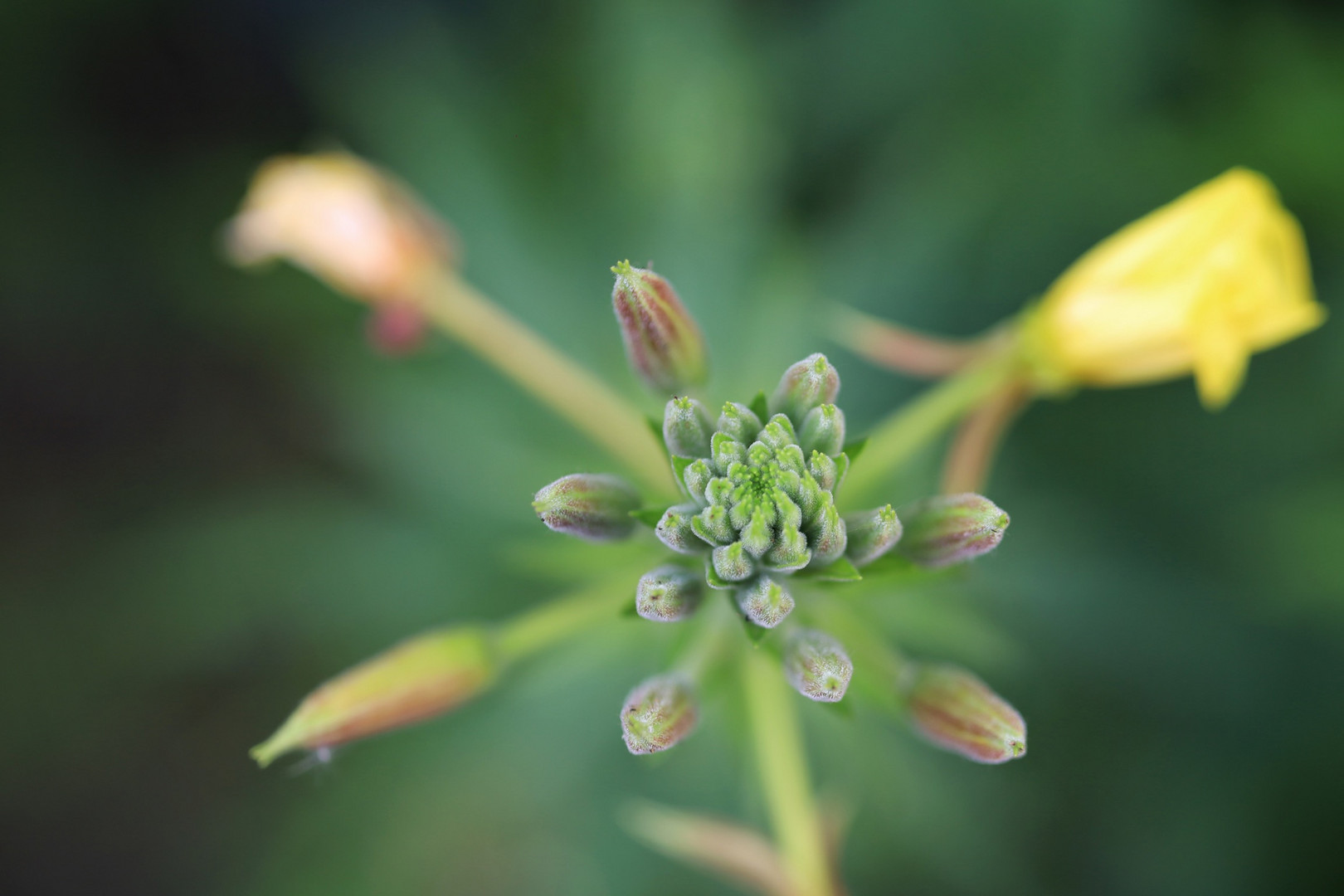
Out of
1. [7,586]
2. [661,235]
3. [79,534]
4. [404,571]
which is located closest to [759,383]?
[661,235]

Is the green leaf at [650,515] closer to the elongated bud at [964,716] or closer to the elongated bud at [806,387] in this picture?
the elongated bud at [806,387]

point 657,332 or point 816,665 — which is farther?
point 657,332

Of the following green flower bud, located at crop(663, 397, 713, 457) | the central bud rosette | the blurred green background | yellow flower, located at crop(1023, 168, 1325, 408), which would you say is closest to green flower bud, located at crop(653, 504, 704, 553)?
the central bud rosette

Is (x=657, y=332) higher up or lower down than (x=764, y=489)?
higher up

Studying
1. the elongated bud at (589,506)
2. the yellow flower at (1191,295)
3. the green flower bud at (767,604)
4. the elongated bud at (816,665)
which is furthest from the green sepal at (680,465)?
the yellow flower at (1191,295)

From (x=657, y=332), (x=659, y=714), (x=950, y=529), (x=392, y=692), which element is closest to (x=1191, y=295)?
(x=950, y=529)

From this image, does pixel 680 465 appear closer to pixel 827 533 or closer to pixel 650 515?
pixel 650 515
